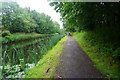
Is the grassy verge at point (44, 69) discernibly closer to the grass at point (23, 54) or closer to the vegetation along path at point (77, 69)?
the vegetation along path at point (77, 69)

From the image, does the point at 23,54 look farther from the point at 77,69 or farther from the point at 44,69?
the point at 77,69

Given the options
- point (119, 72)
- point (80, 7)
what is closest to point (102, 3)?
point (80, 7)

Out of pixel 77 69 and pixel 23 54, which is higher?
pixel 23 54

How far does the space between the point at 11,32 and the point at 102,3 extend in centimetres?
554

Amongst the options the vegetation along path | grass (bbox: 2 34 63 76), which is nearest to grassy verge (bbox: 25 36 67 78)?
the vegetation along path

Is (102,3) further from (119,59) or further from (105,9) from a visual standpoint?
(119,59)

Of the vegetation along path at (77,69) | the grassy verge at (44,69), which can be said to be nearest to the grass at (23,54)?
the grassy verge at (44,69)

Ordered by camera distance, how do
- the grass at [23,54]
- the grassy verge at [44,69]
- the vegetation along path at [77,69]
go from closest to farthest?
the vegetation along path at [77,69], the grassy verge at [44,69], the grass at [23,54]

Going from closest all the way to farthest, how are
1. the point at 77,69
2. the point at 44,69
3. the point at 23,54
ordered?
the point at 77,69
the point at 44,69
the point at 23,54

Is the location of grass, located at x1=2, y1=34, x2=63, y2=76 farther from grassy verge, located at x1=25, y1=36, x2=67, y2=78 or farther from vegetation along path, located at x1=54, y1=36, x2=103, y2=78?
vegetation along path, located at x1=54, y1=36, x2=103, y2=78

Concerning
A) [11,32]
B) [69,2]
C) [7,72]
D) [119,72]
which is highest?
[69,2]

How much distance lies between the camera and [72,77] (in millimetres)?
2023

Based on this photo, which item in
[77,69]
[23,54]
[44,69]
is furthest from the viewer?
[23,54]

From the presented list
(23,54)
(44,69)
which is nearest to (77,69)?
(44,69)
